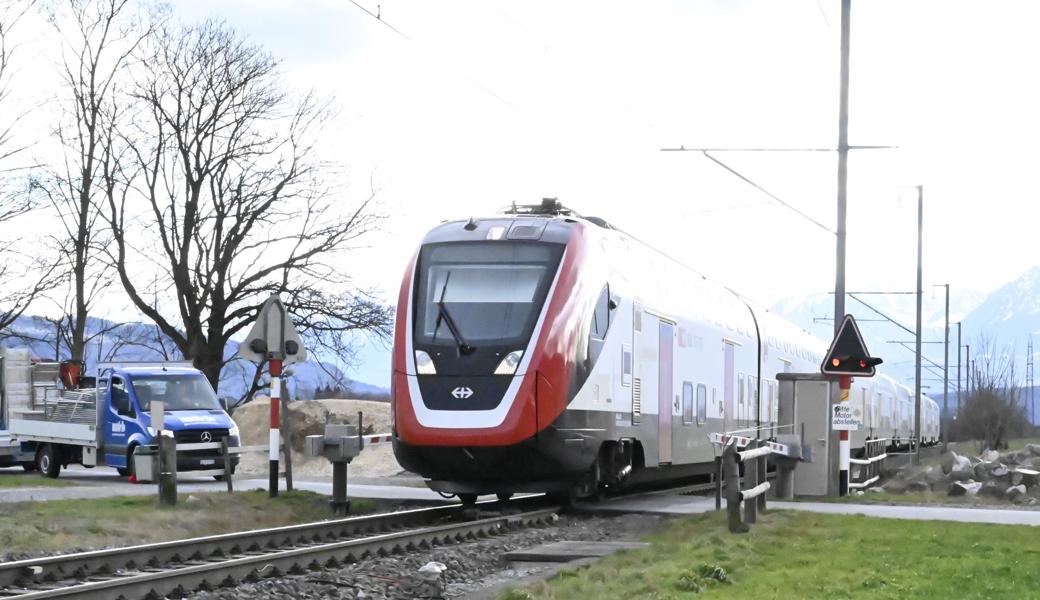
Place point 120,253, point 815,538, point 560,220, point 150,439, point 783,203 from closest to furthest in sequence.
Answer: point 815,538
point 560,220
point 783,203
point 150,439
point 120,253

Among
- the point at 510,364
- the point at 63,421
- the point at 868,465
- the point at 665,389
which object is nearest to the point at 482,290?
the point at 510,364

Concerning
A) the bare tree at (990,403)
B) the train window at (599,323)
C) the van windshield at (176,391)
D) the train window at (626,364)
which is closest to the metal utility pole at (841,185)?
the train window at (626,364)

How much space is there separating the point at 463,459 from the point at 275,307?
3791mm

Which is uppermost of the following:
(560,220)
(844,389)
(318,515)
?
(560,220)

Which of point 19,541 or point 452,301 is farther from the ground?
point 452,301

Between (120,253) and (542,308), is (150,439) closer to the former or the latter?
(542,308)

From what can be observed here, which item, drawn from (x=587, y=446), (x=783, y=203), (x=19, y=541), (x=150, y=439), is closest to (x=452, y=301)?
(x=587, y=446)

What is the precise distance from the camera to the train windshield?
17688 millimetres

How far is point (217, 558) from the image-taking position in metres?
A: 12.8

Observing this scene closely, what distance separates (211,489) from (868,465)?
18.2 metres

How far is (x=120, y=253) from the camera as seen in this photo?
4469 centimetres

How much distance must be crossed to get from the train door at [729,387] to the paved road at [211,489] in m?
5.75

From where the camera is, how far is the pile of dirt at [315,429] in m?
34.3

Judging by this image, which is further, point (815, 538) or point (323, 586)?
point (815, 538)
